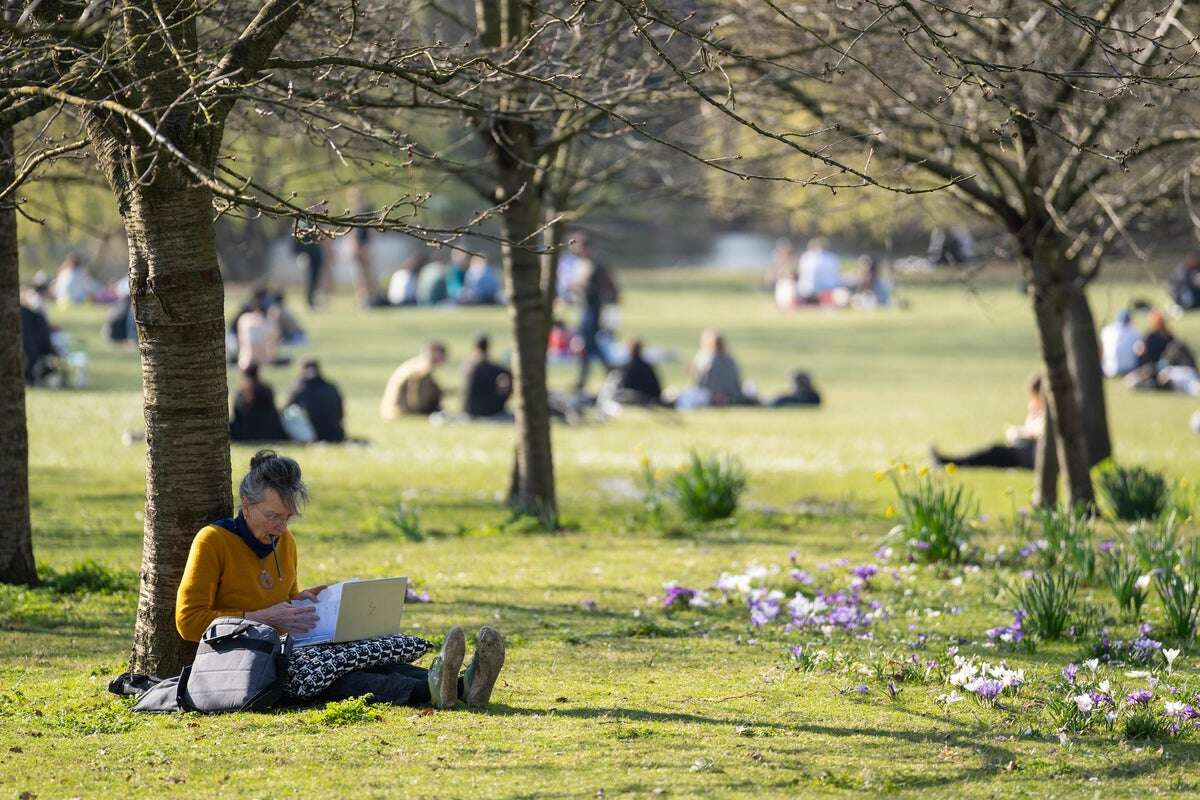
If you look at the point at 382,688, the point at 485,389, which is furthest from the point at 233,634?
the point at 485,389

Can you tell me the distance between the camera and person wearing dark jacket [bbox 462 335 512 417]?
21734 millimetres

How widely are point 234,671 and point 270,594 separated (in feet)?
1.28

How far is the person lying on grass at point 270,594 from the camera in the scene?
245 inches

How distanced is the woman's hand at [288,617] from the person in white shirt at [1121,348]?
73.8 ft

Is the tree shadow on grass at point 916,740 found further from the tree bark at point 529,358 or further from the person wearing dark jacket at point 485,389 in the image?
the person wearing dark jacket at point 485,389

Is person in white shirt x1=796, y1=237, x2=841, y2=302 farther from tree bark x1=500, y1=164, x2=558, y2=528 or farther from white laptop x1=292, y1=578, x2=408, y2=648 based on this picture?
white laptop x1=292, y1=578, x2=408, y2=648

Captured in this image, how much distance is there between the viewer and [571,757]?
222 inches

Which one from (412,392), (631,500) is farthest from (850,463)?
(412,392)

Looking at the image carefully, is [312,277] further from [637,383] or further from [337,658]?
[337,658]

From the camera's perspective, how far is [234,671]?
618 cm

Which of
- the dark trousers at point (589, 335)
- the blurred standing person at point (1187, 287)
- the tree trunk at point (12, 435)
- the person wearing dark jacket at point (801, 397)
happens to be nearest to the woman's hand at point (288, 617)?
the tree trunk at point (12, 435)

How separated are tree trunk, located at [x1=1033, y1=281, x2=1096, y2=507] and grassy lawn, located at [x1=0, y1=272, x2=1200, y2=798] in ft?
1.40

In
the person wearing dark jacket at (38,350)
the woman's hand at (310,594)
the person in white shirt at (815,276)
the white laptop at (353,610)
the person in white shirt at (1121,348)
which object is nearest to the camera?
the white laptop at (353,610)

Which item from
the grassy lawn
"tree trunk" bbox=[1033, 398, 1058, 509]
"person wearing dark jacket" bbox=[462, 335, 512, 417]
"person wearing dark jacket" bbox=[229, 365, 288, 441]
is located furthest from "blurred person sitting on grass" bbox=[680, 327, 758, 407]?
"tree trunk" bbox=[1033, 398, 1058, 509]
